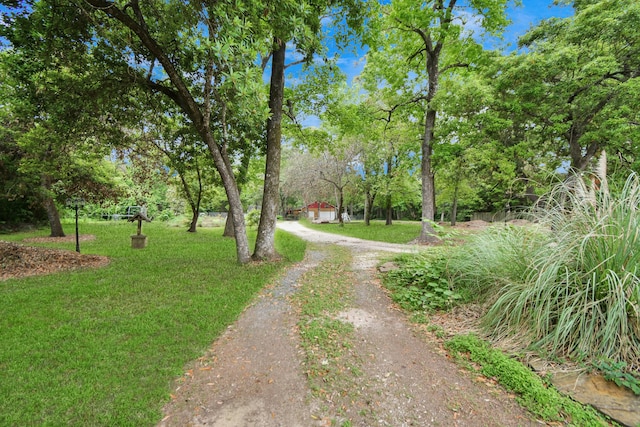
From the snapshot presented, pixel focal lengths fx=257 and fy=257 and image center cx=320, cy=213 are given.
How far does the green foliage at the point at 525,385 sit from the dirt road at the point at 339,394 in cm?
13

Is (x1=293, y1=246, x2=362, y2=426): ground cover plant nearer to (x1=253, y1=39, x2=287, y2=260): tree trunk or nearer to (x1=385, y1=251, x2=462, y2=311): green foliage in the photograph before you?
(x1=385, y1=251, x2=462, y2=311): green foliage

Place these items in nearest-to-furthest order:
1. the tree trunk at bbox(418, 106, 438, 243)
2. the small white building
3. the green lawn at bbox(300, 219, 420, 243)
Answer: the tree trunk at bbox(418, 106, 438, 243)
the green lawn at bbox(300, 219, 420, 243)
the small white building

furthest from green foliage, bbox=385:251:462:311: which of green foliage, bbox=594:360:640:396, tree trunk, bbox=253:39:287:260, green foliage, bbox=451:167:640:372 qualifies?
tree trunk, bbox=253:39:287:260

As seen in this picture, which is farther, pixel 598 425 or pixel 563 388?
pixel 563 388

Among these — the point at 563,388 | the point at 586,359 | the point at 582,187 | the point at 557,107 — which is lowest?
the point at 563,388

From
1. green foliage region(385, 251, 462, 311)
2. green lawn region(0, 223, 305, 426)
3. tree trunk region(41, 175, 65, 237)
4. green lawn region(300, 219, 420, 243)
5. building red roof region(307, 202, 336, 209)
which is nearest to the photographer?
green lawn region(0, 223, 305, 426)

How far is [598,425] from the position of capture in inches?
73.9

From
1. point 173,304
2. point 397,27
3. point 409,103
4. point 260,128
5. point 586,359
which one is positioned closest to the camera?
point 586,359

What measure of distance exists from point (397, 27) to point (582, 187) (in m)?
9.40

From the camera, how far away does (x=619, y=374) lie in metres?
2.12

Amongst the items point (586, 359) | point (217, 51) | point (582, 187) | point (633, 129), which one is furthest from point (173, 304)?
point (633, 129)

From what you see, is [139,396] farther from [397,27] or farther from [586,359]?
[397,27]

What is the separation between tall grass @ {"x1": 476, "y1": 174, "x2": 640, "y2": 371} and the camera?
7.91 feet

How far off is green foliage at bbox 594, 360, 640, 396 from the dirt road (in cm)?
83
